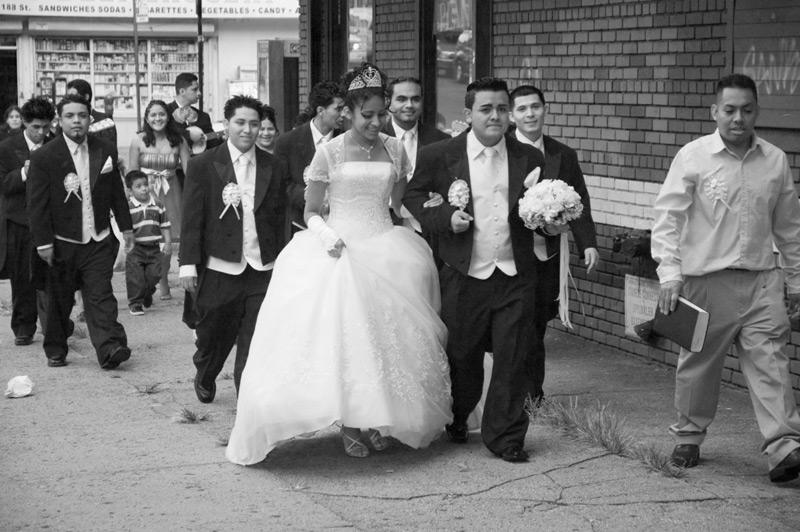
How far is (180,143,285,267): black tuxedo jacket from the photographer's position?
827cm

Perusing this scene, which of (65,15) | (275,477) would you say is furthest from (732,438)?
(65,15)

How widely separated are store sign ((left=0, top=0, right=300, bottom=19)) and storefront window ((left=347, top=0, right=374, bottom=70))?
23.9 meters

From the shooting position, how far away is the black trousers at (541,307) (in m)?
7.92

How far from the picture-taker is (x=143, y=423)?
8102 millimetres

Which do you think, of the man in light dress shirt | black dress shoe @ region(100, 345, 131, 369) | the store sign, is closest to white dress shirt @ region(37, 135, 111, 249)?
black dress shoe @ region(100, 345, 131, 369)

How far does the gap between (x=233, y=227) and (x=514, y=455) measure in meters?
2.50

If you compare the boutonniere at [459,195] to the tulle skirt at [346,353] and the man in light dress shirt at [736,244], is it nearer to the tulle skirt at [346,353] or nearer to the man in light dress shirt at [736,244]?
the tulle skirt at [346,353]

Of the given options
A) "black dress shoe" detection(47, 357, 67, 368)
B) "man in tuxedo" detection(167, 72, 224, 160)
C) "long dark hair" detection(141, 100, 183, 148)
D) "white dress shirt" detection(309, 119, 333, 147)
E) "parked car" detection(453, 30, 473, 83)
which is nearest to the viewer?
"white dress shirt" detection(309, 119, 333, 147)

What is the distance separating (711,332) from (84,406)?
14.0ft

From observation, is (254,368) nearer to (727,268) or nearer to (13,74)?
(727,268)

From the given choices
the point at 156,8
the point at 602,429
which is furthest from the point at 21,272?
the point at 156,8

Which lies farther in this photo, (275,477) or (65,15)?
(65,15)

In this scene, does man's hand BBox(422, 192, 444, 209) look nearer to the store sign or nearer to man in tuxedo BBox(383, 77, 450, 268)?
man in tuxedo BBox(383, 77, 450, 268)

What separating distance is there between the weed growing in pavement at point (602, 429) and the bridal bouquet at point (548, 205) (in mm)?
1211
